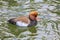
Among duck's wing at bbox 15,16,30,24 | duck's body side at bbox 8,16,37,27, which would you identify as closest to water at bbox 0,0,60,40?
duck's body side at bbox 8,16,37,27

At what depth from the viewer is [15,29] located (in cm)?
1092

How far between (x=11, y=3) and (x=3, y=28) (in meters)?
2.65

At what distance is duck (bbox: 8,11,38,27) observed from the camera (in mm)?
11289

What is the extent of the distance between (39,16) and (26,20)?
2.59 feet

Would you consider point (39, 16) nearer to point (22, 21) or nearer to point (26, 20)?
point (26, 20)

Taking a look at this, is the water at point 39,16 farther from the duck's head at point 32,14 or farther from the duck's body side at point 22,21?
the duck's head at point 32,14

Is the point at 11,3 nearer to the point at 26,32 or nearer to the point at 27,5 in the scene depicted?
the point at 27,5

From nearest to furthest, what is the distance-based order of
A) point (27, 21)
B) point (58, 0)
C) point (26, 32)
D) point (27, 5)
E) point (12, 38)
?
point (12, 38), point (26, 32), point (27, 21), point (27, 5), point (58, 0)

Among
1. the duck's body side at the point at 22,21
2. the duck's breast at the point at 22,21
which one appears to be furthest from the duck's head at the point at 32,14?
the duck's breast at the point at 22,21

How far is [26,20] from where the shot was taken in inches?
452

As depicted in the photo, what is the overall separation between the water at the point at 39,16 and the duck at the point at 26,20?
0.48 feet

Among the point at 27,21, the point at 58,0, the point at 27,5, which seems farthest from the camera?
the point at 58,0

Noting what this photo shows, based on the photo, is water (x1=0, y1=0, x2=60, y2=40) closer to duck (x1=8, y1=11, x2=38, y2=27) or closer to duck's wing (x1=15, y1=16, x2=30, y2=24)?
duck (x1=8, y1=11, x2=38, y2=27)

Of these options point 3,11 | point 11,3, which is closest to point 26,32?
point 3,11
